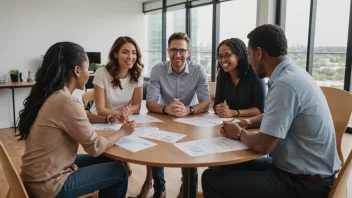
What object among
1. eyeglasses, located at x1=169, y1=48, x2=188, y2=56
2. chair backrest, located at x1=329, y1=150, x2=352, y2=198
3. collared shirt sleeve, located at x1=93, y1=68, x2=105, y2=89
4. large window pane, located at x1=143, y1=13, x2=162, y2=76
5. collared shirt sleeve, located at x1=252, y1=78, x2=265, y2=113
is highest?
large window pane, located at x1=143, y1=13, x2=162, y2=76

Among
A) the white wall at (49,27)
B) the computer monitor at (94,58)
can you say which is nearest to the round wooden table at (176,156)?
the white wall at (49,27)

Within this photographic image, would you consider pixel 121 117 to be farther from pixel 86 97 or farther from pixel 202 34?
pixel 202 34

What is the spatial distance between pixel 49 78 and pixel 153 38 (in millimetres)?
6387

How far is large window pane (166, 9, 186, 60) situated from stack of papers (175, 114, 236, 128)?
4.81m

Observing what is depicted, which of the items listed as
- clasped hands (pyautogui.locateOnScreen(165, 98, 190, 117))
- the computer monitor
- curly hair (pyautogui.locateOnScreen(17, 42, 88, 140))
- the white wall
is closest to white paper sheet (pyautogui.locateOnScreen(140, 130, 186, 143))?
clasped hands (pyautogui.locateOnScreen(165, 98, 190, 117))

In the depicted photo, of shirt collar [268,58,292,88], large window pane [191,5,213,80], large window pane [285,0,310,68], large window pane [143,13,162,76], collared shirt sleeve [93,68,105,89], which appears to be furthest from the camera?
large window pane [143,13,162,76]

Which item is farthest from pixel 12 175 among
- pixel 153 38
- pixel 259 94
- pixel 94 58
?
pixel 153 38

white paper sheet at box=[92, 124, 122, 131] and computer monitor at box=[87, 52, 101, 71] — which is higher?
computer monitor at box=[87, 52, 101, 71]

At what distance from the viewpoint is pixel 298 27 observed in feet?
15.0

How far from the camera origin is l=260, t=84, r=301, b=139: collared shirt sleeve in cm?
133

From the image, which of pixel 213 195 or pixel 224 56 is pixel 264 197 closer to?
pixel 213 195

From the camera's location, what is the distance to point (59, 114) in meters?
1.34

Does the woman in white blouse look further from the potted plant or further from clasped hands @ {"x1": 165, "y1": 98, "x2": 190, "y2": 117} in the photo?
the potted plant

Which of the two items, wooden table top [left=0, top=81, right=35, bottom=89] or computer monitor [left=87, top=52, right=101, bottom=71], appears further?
computer monitor [left=87, top=52, right=101, bottom=71]
